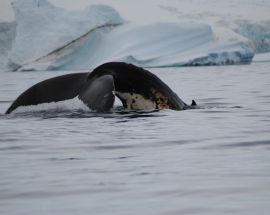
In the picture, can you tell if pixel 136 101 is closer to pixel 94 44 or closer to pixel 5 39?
pixel 94 44

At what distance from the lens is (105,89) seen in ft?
18.6

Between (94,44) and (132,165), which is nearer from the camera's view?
(132,165)

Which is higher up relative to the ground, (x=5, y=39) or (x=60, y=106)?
(x=60, y=106)

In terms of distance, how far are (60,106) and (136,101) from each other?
833 mm

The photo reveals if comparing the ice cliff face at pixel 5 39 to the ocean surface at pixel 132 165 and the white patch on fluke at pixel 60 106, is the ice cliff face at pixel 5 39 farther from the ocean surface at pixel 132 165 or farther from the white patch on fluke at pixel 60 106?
the ocean surface at pixel 132 165

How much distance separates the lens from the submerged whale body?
5754 millimetres

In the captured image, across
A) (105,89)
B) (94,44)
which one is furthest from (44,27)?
(105,89)

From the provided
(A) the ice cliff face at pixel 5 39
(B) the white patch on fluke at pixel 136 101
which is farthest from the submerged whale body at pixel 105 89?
(A) the ice cliff face at pixel 5 39

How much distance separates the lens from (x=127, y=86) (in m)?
6.22

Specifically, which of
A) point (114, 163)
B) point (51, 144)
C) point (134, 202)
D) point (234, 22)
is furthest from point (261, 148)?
point (234, 22)

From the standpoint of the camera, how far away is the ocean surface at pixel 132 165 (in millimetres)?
2500

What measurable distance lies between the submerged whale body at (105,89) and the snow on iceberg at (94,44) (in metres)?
25.7

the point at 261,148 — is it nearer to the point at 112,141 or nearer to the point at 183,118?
the point at 112,141

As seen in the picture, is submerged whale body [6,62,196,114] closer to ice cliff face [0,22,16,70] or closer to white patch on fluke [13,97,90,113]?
white patch on fluke [13,97,90,113]
